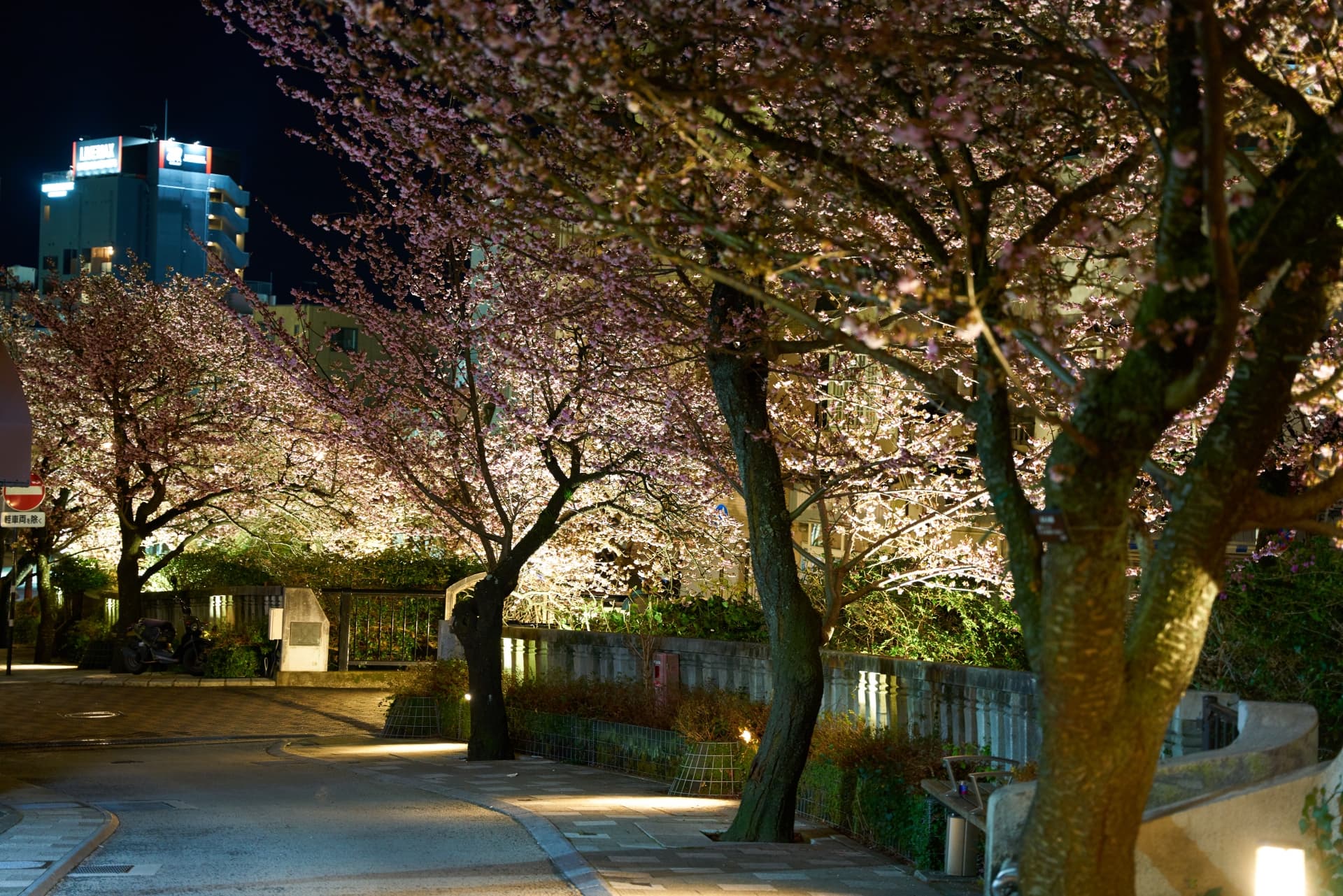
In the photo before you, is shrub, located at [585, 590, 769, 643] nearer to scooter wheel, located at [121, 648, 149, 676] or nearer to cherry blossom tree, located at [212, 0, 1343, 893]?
cherry blossom tree, located at [212, 0, 1343, 893]

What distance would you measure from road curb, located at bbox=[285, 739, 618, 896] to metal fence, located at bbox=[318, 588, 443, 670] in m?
12.0

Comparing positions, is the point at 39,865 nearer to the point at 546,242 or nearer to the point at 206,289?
the point at 546,242

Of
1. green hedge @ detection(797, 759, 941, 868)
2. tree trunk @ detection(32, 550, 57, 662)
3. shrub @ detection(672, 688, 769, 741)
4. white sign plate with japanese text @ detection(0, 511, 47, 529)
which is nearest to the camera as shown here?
green hedge @ detection(797, 759, 941, 868)

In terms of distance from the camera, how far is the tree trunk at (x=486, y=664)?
18.9 meters

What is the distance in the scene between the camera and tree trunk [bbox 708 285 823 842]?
12016 millimetres

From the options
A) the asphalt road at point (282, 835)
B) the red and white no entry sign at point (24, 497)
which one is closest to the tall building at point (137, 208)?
the red and white no entry sign at point (24, 497)

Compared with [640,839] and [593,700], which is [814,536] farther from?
[640,839]

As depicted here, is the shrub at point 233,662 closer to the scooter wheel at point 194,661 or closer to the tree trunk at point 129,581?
the scooter wheel at point 194,661

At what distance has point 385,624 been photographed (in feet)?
102

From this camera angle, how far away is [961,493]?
15602 mm

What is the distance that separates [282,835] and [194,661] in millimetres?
19820

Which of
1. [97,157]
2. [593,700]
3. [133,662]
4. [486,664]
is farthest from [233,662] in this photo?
[97,157]

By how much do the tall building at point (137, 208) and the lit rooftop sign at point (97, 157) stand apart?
2.5 inches

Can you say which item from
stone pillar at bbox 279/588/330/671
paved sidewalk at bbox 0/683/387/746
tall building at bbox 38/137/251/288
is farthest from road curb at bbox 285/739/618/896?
tall building at bbox 38/137/251/288
